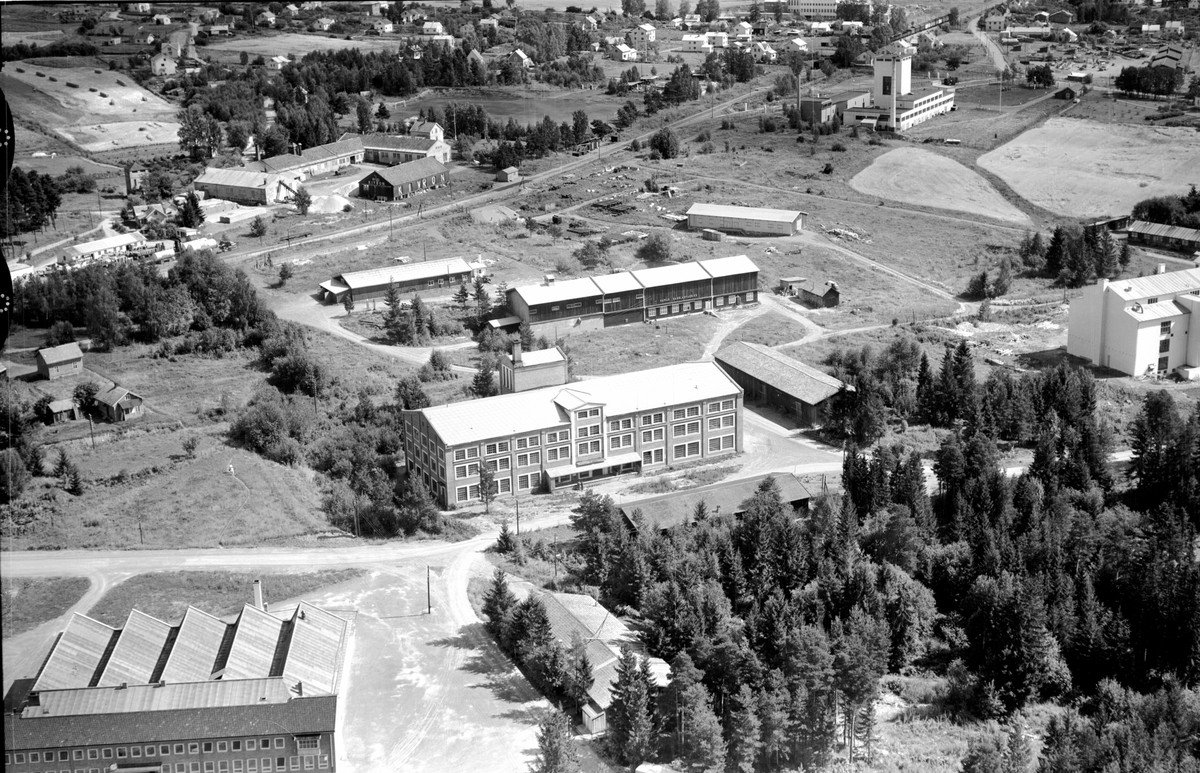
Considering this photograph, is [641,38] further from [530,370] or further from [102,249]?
[530,370]

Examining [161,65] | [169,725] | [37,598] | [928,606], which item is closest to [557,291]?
[928,606]

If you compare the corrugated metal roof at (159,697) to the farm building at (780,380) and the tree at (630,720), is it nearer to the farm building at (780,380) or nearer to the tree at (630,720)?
the tree at (630,720)

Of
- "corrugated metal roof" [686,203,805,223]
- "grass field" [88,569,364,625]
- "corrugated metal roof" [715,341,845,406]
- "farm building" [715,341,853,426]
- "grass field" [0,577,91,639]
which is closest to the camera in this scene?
"grass field" [0,577,91,639]

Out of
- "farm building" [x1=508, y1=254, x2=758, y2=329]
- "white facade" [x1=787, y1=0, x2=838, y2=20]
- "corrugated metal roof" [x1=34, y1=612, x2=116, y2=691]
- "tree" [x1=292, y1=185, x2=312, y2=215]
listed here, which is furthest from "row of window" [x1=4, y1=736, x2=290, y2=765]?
"white facade" [x1=787, y1=0, x2=838, y2=20]

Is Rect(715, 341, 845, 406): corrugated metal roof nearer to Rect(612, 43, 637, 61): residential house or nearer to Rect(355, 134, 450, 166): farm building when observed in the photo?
Rect(355, 134, 450, 166): farm building

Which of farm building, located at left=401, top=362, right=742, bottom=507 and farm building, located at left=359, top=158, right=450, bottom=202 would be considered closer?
farm building, located at left=401, top=362, right=742, bottom=507

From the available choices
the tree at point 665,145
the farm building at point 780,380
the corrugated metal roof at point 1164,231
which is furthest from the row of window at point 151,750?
the tree at point 665,145
